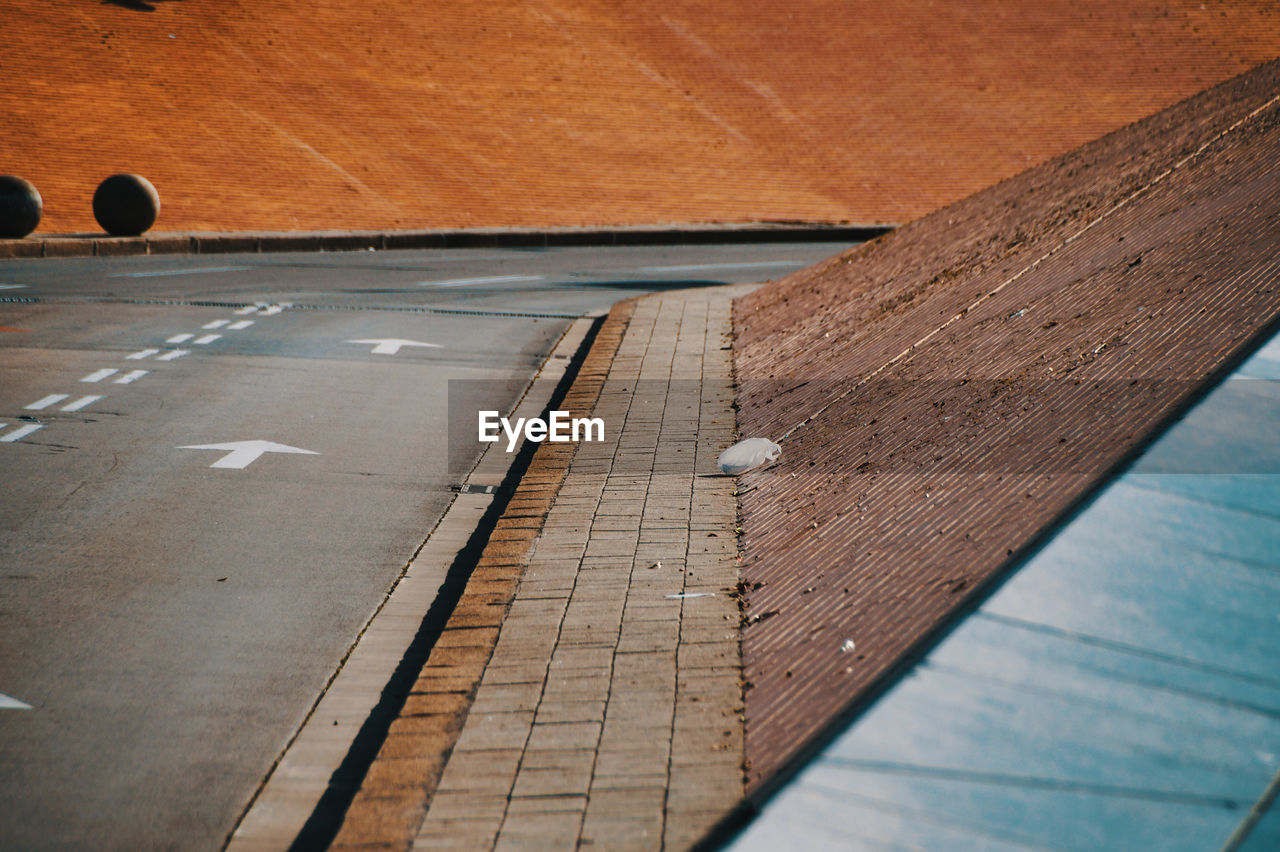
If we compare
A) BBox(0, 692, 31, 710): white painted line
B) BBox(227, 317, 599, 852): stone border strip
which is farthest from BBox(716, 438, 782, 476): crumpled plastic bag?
BBox(0, 692, 31, 710): white painted line

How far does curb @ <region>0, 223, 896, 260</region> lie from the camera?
64.3 feet

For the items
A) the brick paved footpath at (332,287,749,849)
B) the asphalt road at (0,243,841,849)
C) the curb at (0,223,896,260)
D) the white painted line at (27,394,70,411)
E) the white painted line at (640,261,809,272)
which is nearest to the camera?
the brick paved footpath at (332,287,749,849)

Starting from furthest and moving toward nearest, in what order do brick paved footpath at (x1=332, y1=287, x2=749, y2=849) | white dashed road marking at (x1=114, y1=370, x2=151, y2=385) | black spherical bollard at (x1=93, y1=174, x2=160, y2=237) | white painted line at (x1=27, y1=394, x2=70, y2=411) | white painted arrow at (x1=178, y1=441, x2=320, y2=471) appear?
black spherical bollard at (x1=93, y1=174, x2=160, y2=237) → white dashed road marking at (x1=114, y1=370, x2=151, y2=385) → white painted line at (x1=27, y1=394, x2=70, y2=411) → white painted arrow at (x1=178, y1=441, x2=320, y2=471) → brick paved footpath at (x1=332, y1=287, x2=749, y2=849)

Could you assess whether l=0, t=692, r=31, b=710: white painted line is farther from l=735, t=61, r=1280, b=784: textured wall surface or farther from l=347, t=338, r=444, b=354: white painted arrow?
l=347, t=338, r=444, b=354: white painted arrow

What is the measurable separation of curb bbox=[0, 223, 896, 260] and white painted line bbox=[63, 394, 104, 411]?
1094cm

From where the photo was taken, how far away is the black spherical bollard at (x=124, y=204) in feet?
66.5

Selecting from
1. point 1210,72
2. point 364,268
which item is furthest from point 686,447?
point 1210,72

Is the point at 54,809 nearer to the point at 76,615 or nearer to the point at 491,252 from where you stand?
the point at 76,615

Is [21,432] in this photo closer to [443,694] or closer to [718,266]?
[443,694]

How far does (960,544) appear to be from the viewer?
16.1 ft

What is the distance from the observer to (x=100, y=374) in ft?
33.9

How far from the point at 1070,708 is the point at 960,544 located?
45.4 inches

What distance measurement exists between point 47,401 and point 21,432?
37.4 inches

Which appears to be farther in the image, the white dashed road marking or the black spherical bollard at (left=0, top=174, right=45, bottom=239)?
the black spherical bollard at (left=0, top=174, right=45, bottom=239)
